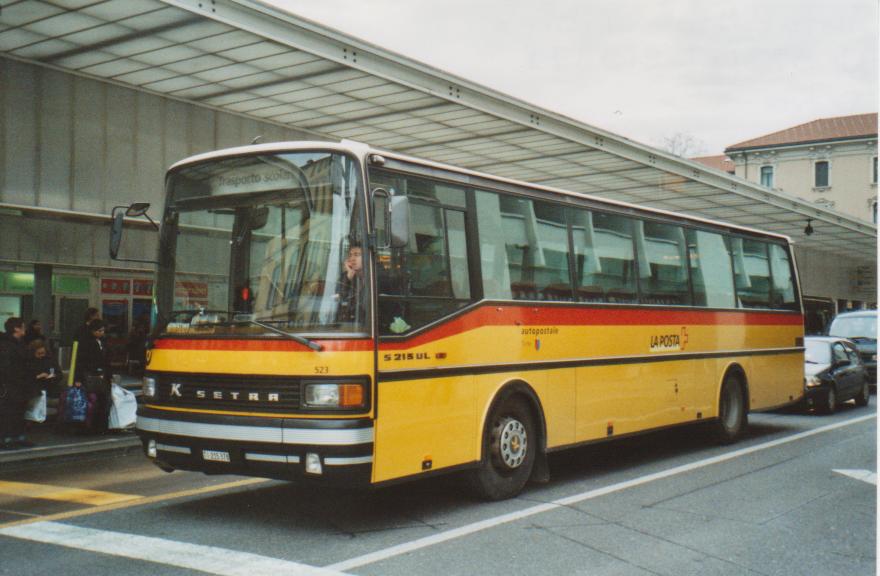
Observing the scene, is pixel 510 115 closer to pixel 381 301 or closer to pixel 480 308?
pixel 480 308

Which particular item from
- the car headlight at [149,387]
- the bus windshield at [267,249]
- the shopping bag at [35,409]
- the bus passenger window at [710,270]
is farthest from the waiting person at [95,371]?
the bus passenger window at [710,270]

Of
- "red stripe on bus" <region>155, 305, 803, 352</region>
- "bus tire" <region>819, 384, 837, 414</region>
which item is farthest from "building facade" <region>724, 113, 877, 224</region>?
"red stripe on bus" <region>155, 305, 803, 352</region>

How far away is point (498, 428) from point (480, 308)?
3.68 feet

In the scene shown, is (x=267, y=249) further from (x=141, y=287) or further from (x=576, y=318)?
(x=141, y=287)

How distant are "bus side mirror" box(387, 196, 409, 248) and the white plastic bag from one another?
24.9 ft

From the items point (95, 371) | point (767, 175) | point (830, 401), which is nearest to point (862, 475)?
point (830, 401)

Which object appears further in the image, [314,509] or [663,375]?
[663,375]

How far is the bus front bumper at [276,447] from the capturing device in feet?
22.3

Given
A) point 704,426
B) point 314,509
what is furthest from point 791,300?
point 314,509

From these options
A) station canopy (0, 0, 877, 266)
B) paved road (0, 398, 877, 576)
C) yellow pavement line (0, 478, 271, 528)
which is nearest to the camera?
paved road (0, 398, 877, 576)

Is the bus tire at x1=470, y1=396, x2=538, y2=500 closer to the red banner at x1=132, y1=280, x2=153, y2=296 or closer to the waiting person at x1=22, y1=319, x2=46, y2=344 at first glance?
the waiting person at x1=22, y1=319, x2=46, y2=344

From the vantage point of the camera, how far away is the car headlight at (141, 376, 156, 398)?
7.76 metres

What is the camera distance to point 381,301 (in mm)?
7211

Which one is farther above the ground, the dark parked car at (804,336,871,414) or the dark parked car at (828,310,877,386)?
the dark parked car at (828,310,877,386)
